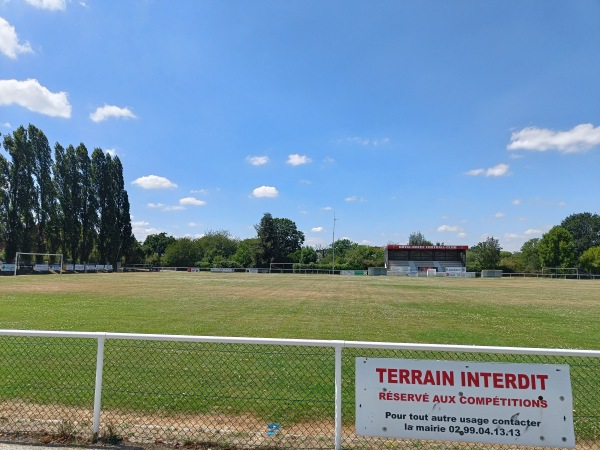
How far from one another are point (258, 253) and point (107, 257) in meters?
38.3

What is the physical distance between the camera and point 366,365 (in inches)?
159

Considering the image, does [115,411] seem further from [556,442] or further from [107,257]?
[107,257]

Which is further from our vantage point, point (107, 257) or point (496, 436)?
point (107, 257)

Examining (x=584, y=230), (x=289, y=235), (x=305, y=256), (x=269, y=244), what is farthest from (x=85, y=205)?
(x=584, y=230)

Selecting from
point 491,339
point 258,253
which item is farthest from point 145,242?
point 491,339

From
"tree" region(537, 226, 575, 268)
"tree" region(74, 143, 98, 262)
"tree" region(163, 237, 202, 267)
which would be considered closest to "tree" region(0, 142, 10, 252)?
"tree" region(74, 143, 98, 262)

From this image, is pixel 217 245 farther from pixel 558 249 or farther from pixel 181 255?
pixel 558 249

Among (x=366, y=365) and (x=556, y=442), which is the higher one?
(x=366, y=365)

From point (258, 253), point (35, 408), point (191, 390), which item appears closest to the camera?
point (35, 408)

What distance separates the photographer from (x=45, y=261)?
62688 mm

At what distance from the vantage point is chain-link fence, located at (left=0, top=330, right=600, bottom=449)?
423 cm

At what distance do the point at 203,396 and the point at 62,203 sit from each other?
72154mm

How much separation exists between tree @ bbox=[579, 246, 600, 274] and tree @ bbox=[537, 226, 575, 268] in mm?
2053

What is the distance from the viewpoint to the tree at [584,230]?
4513 inches
